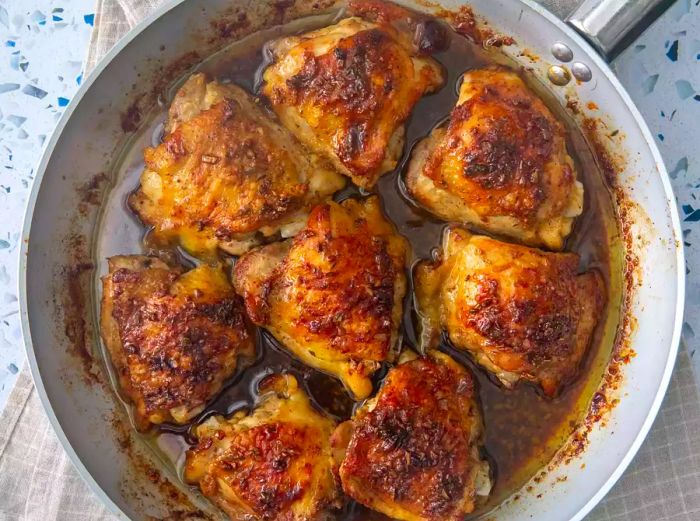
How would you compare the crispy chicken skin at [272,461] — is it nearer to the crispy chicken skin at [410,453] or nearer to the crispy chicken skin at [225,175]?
the crispy chicken skin at [410,453]

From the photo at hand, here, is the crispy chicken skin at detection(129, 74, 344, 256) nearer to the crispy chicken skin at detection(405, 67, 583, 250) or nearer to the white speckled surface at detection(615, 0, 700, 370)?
the crispy chicken skin at detection(405, 67, 583, 250)

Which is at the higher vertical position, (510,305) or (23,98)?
(23,98)

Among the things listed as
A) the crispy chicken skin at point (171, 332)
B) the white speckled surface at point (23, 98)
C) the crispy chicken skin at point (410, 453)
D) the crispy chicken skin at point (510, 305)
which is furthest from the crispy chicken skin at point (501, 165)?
the white speckled surface at point (23, 98)

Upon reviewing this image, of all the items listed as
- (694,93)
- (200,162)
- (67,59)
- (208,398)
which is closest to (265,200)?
(200,162)

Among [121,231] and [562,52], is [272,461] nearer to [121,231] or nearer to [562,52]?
[121,231]

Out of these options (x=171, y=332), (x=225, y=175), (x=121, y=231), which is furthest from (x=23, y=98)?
(x=171, y=332)

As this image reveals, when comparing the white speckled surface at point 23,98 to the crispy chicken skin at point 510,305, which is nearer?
the crispy chicken skin at point 510,305
